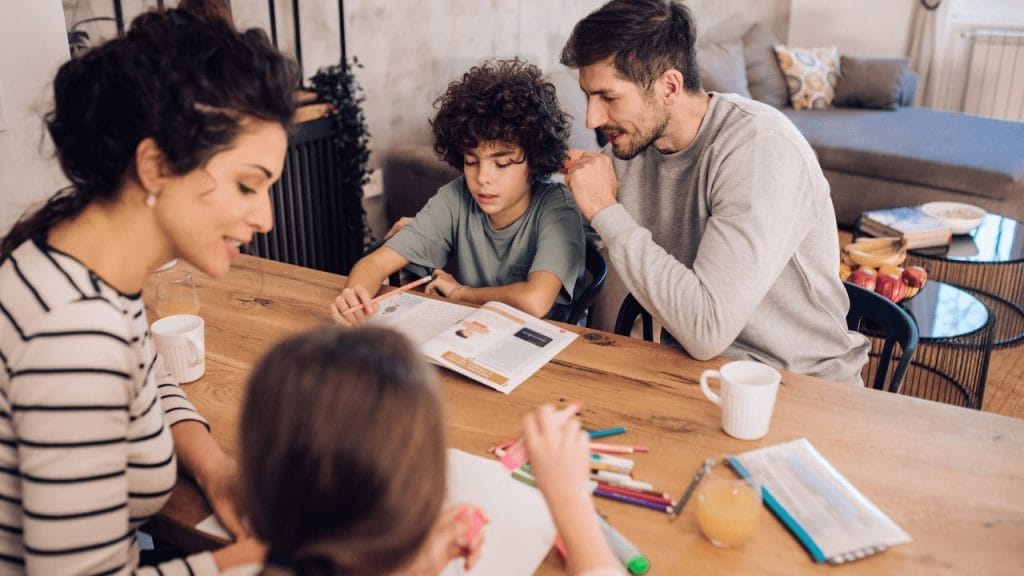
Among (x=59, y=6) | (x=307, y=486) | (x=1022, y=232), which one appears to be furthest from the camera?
(x=1022, y=232)

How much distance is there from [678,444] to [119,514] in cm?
71

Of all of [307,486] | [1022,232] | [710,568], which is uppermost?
[307,486]

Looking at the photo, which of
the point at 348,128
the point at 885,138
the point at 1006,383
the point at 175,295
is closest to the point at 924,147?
the point at 885,138

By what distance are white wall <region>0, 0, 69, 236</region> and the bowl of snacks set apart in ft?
9.26

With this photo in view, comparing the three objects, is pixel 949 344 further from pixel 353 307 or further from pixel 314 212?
pixel 314 212

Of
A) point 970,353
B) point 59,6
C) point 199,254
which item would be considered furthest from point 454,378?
point 970,353

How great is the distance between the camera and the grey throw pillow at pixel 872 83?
4.88 meters

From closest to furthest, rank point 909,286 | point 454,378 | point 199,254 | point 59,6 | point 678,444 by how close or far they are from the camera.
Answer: point 199,254 < point 678,444 < point 454,378 < point 59,6 < point 909,286

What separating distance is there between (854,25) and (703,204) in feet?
15.1

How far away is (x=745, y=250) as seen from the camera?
1.46 metres

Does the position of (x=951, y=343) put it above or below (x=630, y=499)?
below

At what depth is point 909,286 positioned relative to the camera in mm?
2584

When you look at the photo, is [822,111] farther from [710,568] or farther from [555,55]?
[710,568]

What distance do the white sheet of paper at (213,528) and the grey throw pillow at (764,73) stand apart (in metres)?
4.42
